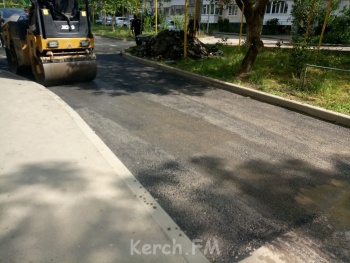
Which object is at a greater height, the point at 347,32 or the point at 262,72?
the point at 347,32

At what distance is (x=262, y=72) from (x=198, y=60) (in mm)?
3436

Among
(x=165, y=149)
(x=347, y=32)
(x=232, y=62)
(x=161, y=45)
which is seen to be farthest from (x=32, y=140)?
(x=347, y=32)

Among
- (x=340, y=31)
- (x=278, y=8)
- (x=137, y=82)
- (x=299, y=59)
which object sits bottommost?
(x=137, y=82)

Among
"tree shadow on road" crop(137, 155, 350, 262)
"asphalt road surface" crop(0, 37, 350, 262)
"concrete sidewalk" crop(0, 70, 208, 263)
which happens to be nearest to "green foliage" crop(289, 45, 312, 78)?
"asphalt road surface" crop(0, 37, 350, 262)

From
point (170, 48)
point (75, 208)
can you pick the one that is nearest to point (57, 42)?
point (75, 208)

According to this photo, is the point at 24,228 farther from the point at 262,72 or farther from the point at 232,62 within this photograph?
the point at 232,62

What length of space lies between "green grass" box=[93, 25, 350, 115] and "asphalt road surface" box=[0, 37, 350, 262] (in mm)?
987

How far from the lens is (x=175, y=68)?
11055 mm

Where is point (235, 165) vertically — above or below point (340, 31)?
below

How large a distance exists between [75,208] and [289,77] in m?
8.28

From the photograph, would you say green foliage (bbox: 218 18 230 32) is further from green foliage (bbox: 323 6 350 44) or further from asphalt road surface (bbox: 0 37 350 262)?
asphalt road surface (bbox: 0 37 350 262)

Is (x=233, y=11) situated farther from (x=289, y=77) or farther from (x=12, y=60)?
(x=12, y=60)

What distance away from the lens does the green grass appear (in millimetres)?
7289

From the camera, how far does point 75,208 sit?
3.05 metres
